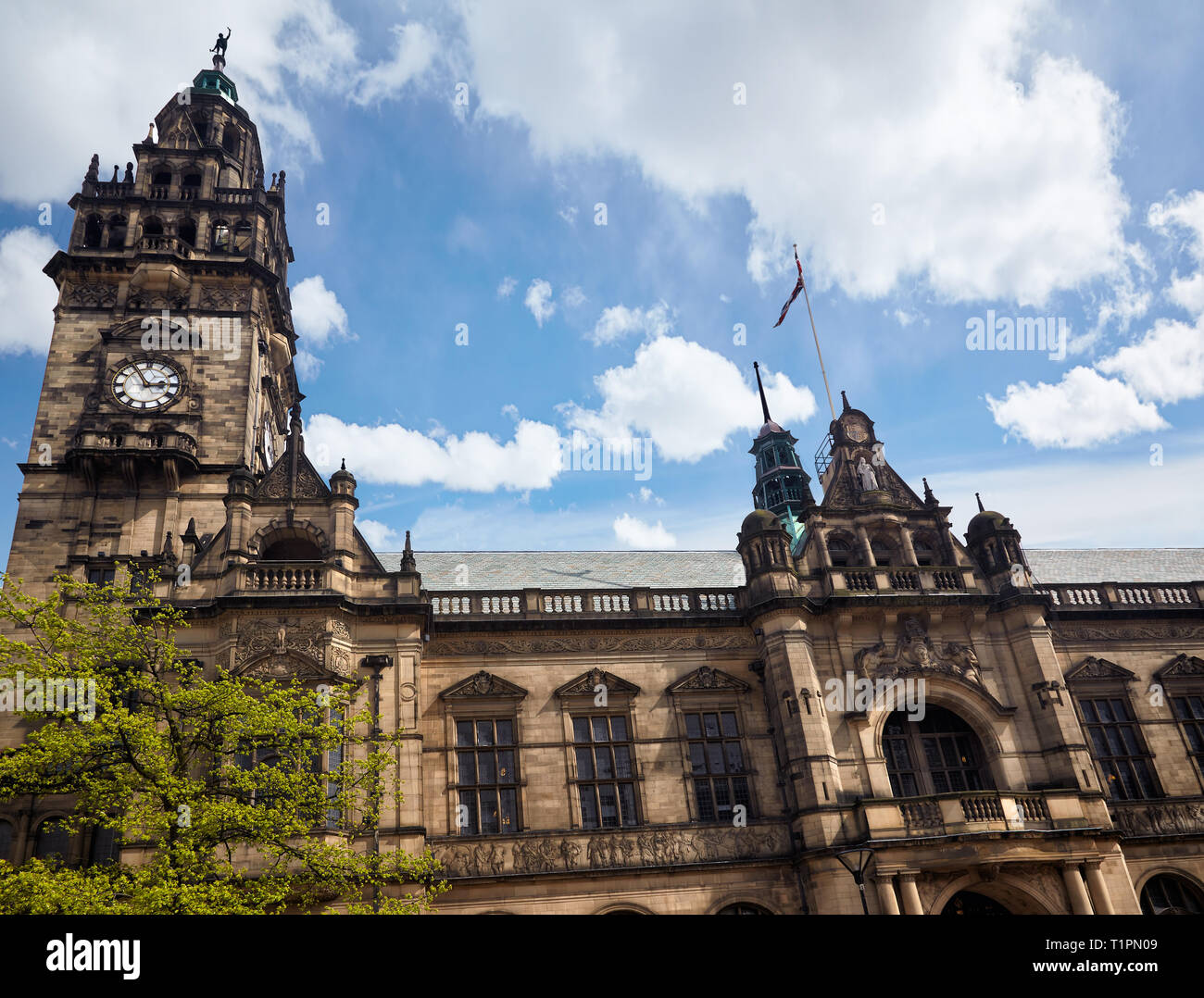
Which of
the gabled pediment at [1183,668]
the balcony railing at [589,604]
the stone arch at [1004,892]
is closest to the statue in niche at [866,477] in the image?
the balcony railing at [589,604]

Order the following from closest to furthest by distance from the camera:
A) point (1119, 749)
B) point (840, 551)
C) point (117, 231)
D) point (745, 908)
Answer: point (745, 908)
point (1119, 749)
point (840, 551)
point (117, 231)

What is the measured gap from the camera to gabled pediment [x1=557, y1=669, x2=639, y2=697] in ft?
86.8

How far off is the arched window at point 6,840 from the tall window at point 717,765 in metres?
19.0

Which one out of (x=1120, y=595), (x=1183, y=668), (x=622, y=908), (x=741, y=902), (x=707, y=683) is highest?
(x=1120, y=595)

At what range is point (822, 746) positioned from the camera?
82.7 feet

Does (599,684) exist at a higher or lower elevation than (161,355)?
lower

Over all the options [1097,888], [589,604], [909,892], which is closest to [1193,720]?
[1097,888]

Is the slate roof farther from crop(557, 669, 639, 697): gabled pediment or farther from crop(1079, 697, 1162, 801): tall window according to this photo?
crop(1079, 697, 1162, 801): tall window

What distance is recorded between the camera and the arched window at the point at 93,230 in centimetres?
3406

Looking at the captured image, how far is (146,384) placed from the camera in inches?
1234

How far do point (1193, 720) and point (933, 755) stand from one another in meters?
10.2

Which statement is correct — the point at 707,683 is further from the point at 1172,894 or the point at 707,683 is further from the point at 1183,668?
the point at 1183,668
